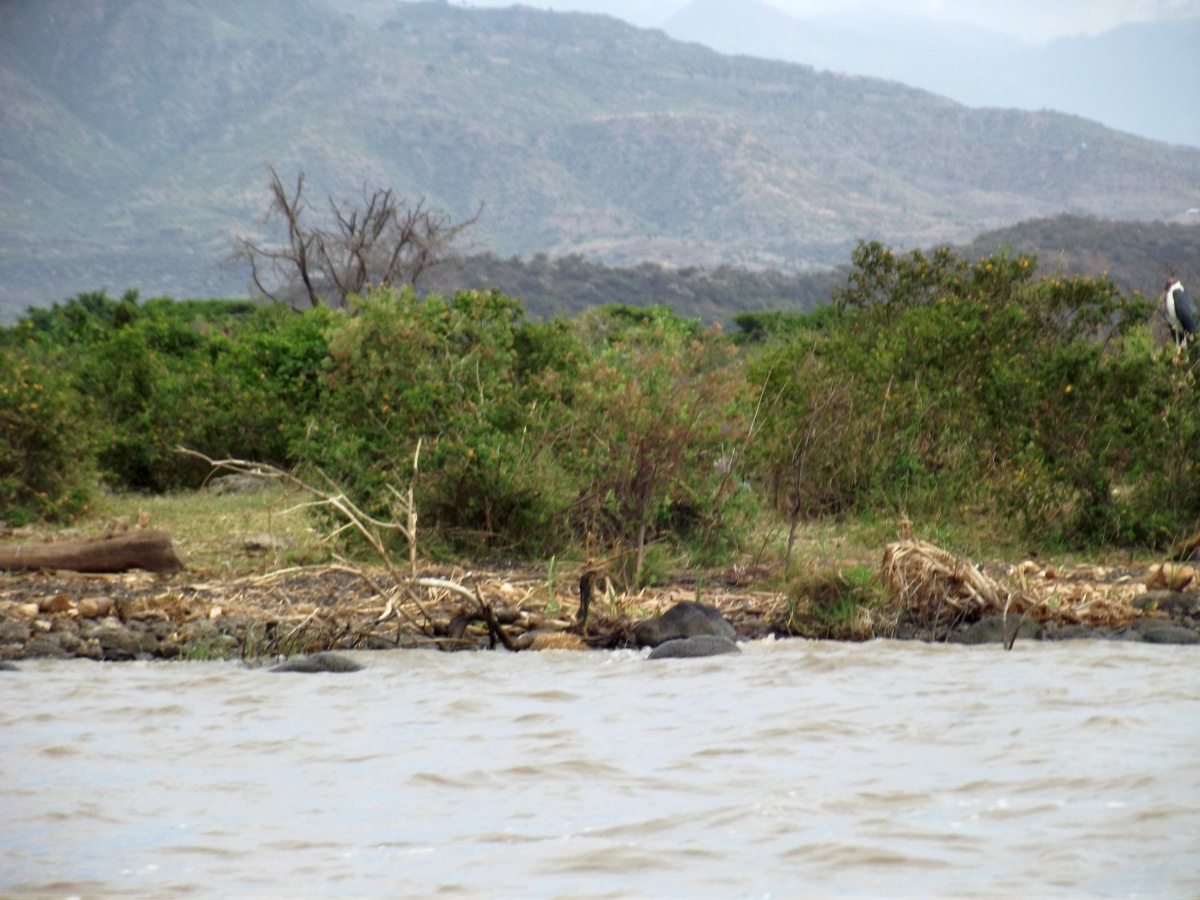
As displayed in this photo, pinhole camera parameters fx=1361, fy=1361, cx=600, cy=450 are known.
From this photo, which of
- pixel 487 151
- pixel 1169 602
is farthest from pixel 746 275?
pixel 1169 602

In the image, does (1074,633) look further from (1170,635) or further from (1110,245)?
(1110,245)

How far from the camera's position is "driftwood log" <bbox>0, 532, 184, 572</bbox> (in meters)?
8.97

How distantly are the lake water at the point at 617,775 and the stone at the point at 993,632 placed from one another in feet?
0.32

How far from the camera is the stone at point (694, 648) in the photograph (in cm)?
727

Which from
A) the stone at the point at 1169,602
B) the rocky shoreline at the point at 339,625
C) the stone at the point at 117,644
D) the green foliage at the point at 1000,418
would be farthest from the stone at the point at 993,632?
the stone at the point at 117,644

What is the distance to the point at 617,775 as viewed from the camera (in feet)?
17.3

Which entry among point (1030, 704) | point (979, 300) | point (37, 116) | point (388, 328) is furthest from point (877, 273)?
point (37, 116)

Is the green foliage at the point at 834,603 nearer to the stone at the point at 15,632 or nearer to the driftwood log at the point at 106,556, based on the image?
the driftwood log at the point at 106,556

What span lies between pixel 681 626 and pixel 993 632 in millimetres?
1708

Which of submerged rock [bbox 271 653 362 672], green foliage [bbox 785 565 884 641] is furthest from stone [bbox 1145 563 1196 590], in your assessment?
submerged rock [bbox 271 653 362 672]

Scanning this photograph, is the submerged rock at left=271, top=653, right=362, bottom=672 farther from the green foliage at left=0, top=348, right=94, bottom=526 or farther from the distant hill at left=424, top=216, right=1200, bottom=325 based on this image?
the distant hill at left=424, top=216, right=1200, bottom=325

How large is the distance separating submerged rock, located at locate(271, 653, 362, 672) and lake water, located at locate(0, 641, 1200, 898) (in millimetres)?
124

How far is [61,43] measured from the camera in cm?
11950

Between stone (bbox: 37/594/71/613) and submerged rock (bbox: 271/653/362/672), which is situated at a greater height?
stone (bbox: 37/594/71/613)
